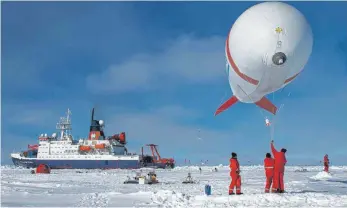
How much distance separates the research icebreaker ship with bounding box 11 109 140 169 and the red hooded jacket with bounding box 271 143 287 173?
2146 inches

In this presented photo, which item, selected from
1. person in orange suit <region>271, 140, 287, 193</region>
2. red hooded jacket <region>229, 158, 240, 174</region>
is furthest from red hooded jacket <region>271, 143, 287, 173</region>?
red hooded jacket <region>229, 158, 240, 174</region>

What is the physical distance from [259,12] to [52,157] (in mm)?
63565

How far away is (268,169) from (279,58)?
427cm

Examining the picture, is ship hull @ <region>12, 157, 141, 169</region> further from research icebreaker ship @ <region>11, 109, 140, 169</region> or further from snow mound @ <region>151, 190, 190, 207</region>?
snow mound @ <region>151, 190, 190, 207</region>

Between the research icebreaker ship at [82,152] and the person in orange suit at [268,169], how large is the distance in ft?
178

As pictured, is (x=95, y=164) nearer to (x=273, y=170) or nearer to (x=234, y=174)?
(x=234, y=174)

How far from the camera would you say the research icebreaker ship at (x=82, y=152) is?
220 feet

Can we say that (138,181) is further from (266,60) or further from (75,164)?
(75,164)

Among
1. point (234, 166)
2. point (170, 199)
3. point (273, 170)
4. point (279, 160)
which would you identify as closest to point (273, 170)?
point (273, 170)

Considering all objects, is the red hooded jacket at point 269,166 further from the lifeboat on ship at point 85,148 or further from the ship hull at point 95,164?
the lifeboat on ship at point 85,148

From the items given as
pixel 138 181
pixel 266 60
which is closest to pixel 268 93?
pixel 266 60

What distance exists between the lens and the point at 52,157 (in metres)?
69.7

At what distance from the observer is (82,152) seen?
2736 inches

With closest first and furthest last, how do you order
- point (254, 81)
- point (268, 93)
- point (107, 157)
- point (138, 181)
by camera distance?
point (254, 81)
point (268, 93)
point (138, 181)
point (107, 157)
